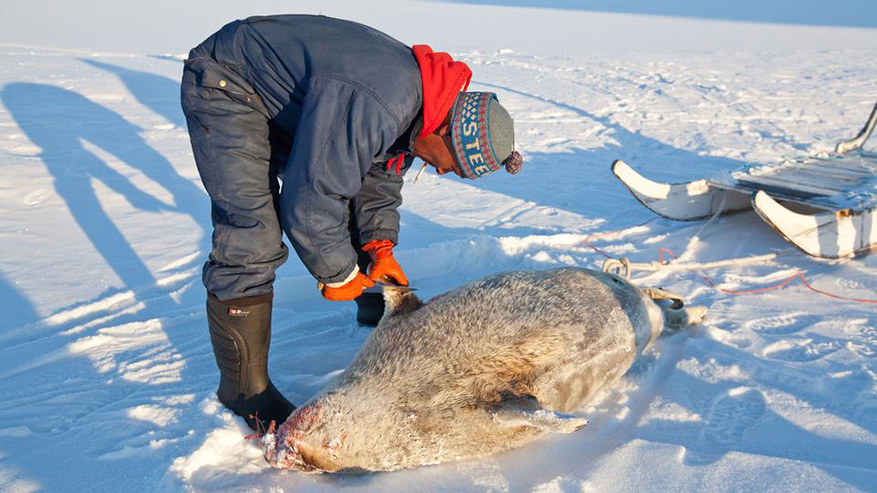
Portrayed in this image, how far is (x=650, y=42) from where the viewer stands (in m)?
15.9

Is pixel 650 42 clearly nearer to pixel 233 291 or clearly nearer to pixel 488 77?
pixel 488 77

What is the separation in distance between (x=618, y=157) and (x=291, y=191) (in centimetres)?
542

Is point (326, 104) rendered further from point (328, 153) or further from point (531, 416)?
point (531, 416)

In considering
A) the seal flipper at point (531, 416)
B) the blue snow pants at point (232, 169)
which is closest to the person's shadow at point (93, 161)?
the blue snow pants at point (232, 169)

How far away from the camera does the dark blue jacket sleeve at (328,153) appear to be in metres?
2.42

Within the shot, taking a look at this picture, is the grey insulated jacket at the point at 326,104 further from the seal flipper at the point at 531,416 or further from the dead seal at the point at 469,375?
the seal flipper at the point at 531,416

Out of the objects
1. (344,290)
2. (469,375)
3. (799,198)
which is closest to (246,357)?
(344,290)

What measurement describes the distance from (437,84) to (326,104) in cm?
45

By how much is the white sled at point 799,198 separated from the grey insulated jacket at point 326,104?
273 centimetres

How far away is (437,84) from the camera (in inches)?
103

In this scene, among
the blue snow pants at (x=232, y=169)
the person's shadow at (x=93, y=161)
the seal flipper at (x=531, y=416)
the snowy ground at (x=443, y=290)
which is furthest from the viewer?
the person's shadow at (x=93, y=161)

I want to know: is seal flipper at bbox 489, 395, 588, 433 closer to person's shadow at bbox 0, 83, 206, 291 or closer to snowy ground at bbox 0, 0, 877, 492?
snowy ground at bbox 0, 0, 877, 492

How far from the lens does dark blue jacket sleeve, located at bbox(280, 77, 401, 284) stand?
7.95ft

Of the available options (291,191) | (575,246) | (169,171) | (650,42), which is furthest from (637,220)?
(650,42)
